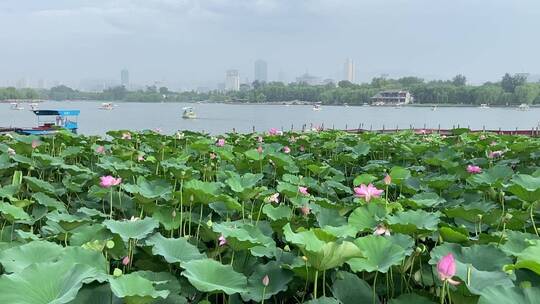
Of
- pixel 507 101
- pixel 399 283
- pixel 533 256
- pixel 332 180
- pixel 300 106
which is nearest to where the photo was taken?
pixel 533 256

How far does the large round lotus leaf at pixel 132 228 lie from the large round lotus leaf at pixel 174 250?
43 millimetres

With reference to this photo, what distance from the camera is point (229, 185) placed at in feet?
9.37

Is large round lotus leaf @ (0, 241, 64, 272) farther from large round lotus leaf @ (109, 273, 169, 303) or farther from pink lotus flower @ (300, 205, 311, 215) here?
pink lotus flower @ (300, 205, 311, 215)

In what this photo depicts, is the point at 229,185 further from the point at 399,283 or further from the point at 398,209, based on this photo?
the point at 399,283

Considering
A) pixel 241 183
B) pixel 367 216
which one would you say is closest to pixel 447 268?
pixel 367 216

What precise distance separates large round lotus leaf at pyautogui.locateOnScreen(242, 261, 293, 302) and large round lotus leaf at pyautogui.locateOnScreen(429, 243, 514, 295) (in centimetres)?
49

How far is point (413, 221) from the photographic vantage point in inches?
85.2

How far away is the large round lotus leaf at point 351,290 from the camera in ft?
5.54

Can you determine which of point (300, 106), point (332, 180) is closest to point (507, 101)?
point (300, 106)

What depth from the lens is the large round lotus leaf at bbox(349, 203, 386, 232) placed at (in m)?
2.23

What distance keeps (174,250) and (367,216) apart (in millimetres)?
838

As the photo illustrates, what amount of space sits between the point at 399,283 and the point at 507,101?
93459mm

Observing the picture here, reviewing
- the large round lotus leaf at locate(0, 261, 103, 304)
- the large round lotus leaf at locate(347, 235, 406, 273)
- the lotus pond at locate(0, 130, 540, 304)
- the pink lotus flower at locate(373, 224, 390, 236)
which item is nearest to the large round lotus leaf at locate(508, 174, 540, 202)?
the lotus pond at locate(0, 130, 540, 304)

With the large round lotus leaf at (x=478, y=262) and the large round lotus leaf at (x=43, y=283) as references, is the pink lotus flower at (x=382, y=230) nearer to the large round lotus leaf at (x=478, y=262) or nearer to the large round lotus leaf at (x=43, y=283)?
the large round lotus leaf at (x=478, y=262)
